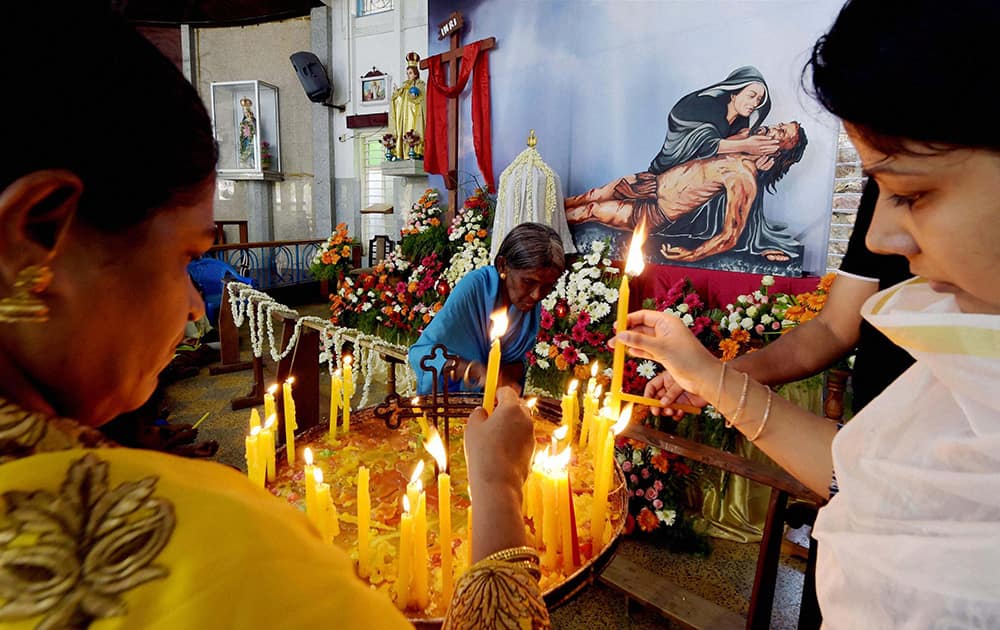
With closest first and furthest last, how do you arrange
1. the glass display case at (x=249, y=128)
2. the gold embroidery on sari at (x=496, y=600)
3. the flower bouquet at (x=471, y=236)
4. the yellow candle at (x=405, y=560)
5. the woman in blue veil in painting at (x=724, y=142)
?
the gold embroidery on sari at (x=496, y=600), the yellow candle at (x=405, y=560), the woman in blue veil in painting at (x=724, y=142), the flower bouquet at (x=471, y=236), the glass display case at (x=249, y=128)

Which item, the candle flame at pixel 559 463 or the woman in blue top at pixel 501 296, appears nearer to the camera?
the candle flame at pixel 559 463

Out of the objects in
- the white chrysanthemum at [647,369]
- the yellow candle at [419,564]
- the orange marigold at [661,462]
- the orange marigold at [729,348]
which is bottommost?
the orange marigold at [661,462]

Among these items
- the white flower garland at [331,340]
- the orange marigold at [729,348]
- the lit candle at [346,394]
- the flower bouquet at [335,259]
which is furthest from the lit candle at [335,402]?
the flower bouquet at [335,259]

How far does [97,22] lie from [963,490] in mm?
1108

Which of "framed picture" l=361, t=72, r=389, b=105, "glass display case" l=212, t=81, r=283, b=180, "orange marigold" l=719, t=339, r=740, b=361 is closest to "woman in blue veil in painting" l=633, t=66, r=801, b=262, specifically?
"orange marigold" l=719, t=339, r=740, b=361

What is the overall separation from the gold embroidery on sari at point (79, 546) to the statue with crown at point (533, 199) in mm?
5948

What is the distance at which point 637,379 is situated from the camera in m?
3.91

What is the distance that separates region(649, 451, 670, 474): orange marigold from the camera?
350cm

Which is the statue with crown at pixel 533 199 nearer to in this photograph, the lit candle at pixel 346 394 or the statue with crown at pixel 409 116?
the statue with crown at pixel 409 116

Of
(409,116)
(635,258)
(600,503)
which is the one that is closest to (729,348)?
(635,258)

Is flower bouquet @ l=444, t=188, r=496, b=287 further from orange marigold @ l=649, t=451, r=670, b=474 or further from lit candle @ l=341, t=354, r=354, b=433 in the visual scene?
lit candle @ l=341, t=354, r=354, b=433

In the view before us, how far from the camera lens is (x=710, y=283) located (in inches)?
202

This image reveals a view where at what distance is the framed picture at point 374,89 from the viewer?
11461 millimetres

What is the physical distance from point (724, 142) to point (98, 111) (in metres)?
5.34
